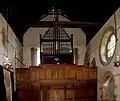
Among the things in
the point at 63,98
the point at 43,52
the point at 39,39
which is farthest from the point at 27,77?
the point at 39,39

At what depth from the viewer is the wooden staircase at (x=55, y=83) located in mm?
12539

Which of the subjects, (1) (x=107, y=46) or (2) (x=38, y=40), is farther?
(2) (x=38, y=40)

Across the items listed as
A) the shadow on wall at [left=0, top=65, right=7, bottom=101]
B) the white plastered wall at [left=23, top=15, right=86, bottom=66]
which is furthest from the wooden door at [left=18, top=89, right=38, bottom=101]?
the white plastered wall at [left=23, top=15, right=86, bottom=66]

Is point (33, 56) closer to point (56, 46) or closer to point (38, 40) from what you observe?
point (38, 40)

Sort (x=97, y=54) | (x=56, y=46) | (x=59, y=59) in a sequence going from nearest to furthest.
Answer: (x=97, y=54), (x=56, y=46), (x=59, y=59)

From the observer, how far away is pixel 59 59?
15.2 meters

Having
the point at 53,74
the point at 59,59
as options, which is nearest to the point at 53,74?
the point at 53,74

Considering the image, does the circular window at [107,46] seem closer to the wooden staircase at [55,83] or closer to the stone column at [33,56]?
the wooden staircase at [55,83]

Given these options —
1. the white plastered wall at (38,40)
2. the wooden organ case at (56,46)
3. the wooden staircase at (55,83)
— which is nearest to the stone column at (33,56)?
the white plastered wall at (38,40)

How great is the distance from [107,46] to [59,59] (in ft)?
12.3

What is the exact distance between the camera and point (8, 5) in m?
10.6

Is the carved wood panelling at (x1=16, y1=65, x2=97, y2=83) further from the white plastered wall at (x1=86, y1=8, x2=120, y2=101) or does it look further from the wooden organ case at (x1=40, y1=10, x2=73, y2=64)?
the wooden organ case at (x1=40, y1=10, x2=73, y2=64)

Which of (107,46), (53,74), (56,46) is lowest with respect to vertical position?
(53,74)

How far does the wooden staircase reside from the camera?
1254 cm
